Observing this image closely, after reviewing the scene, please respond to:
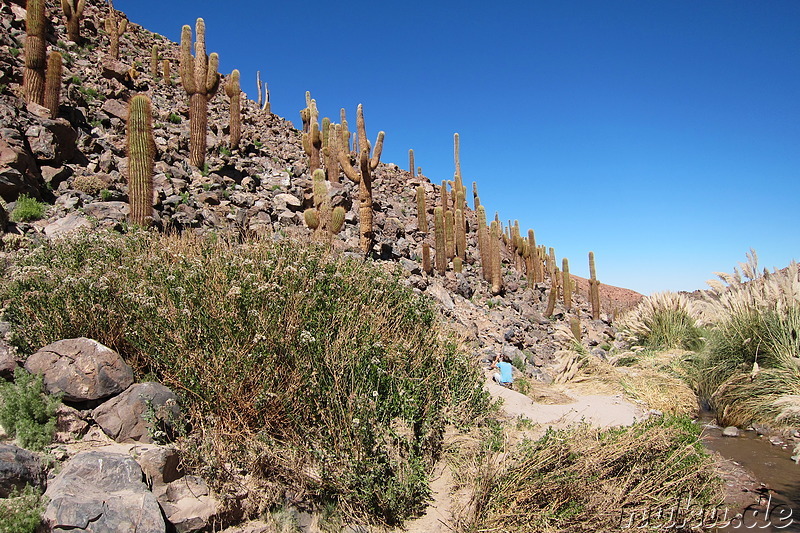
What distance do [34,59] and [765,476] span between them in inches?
735

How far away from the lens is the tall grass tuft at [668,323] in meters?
12.5

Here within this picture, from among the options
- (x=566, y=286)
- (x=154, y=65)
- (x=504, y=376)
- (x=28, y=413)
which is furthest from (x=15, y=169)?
(x=566, y=286)

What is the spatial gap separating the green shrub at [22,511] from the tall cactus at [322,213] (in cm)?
1106

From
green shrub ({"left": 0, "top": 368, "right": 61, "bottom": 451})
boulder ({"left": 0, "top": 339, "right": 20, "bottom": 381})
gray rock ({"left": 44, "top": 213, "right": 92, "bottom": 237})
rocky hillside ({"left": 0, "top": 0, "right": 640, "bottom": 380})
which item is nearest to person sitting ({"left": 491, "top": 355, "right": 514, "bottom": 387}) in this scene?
rocky hillside ({"left": 0, "top": 0, "right": 640, "bottom": 380})

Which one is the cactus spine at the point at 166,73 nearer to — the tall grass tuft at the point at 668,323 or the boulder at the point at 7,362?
the boulder at the point at 7,362

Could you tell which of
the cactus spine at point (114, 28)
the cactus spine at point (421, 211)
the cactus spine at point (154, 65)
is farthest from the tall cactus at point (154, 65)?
the cactus spine at point (421, 211)

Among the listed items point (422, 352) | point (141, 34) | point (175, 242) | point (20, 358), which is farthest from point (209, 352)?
point (141, 34)

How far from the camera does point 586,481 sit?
4.35 m

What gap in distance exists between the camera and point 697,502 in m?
4.82

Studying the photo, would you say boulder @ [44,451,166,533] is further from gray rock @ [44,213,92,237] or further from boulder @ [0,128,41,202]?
boulder @ [0,128,41,202]

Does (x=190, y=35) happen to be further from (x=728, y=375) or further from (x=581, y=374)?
(x=728, y=375)

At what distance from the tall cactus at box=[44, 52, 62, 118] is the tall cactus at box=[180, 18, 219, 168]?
376cm

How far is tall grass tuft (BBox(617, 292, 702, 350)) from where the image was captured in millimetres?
12531

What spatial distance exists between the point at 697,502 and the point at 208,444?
4737mm
